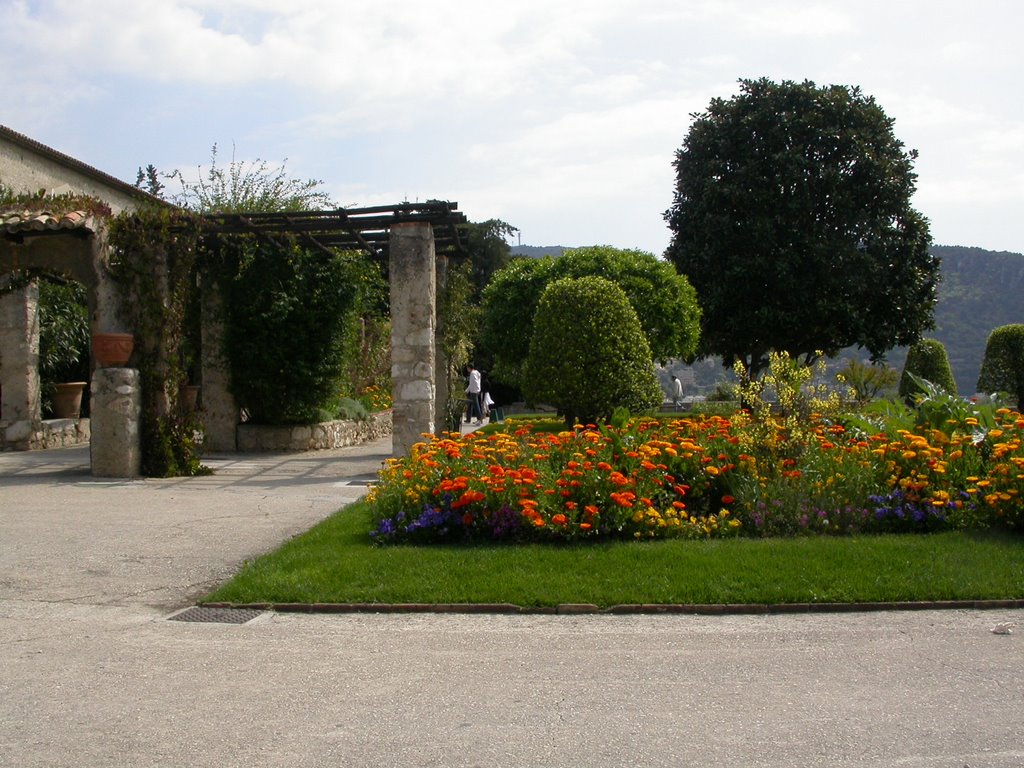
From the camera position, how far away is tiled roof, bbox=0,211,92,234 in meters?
11.8

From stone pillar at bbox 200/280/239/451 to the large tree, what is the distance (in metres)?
17.4

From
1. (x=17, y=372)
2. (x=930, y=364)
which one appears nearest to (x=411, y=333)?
(x=17, y=372)

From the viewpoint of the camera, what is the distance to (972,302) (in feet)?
212

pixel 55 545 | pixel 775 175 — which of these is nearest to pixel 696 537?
pixel 55 545

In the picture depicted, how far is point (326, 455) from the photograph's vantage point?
1638 cm

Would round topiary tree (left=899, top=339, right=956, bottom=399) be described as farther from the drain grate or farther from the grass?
the drain grate

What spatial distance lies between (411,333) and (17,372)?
24.5 feet

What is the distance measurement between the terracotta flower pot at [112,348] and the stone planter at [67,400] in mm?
5983

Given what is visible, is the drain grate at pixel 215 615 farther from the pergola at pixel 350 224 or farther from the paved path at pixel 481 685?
the pergola at pixel 350 224

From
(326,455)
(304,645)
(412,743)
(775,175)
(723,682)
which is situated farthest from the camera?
(775,175)

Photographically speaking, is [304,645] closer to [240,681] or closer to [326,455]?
[240,681]

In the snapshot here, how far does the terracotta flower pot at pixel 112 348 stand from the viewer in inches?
480

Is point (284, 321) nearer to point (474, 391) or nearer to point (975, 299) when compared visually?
point (474, 391)

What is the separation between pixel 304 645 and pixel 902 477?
17.6ft
